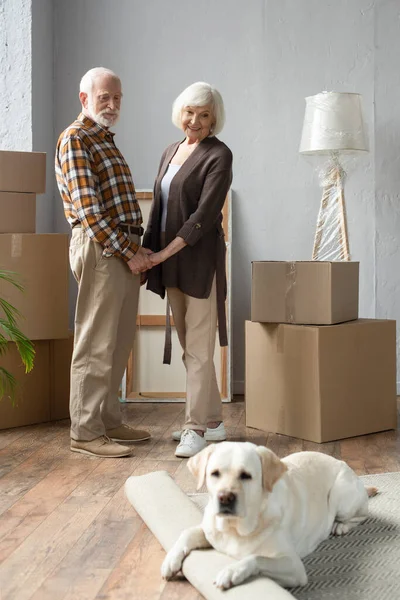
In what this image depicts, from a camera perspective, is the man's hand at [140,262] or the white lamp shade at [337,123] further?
the white lamp shade at [337,123]

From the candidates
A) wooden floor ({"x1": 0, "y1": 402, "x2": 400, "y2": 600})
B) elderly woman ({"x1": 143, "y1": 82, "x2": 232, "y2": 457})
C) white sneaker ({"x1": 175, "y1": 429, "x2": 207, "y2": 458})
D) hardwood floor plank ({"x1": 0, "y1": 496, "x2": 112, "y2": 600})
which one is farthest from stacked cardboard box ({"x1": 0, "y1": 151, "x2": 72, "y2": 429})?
hardwood floor plank ({"x1": 0, "y1": 496, "x2": 112, "y2": 600})

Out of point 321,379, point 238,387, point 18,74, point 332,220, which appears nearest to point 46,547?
point 321,379

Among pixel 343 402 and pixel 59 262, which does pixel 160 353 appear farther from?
pixel 343 402

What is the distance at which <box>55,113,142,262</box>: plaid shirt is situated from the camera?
2.91 meters

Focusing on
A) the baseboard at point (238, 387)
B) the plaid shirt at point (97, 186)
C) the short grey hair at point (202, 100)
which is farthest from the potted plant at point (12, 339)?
the baseboard at point (238, 387)

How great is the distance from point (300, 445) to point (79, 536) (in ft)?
4.13

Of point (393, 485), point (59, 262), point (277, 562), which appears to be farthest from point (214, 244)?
point (277, 562)

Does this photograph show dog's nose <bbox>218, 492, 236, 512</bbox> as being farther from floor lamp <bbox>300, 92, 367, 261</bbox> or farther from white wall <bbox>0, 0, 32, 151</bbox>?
white wall <bbox>0, 0, 32, 151</bbox>

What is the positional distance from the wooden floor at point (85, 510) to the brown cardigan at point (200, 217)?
2.08 ft

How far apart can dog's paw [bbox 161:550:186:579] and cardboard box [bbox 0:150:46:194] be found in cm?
202

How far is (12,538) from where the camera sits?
6.77 ft

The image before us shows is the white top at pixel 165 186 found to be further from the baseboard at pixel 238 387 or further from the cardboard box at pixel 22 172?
the baseboard at pixel 238 387

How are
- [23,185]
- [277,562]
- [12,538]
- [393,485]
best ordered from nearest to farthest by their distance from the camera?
[277,562], [12,538], [393,485], [23,185]

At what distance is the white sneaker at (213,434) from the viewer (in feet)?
10.6
